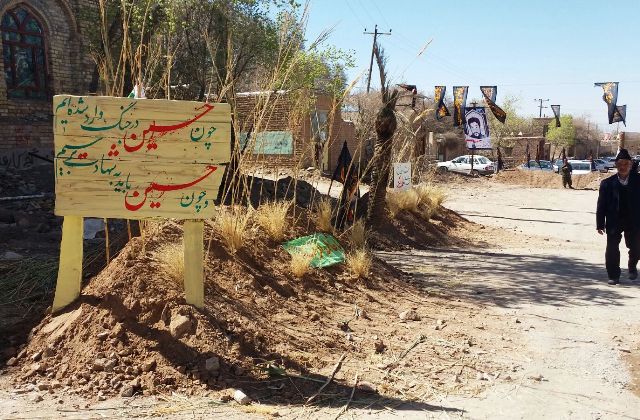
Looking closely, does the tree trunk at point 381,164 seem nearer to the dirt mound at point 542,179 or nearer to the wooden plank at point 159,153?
the wooden plank at point 159,153

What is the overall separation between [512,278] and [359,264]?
254 centimetres

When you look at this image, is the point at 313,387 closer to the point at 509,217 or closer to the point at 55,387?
the point at 55,387

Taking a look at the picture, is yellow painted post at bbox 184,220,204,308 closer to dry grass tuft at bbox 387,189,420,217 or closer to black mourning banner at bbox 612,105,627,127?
dry grass tuft at bbox 387,189,420,217

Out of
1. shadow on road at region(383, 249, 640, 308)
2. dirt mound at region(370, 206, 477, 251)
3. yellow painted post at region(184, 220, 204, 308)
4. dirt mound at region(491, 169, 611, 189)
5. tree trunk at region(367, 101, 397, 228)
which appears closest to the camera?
yellow painted post at region(184, 220, 204, 308)

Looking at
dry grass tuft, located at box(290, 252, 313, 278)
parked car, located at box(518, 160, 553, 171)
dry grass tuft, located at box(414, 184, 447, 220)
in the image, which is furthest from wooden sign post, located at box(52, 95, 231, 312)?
parked car, located at box(518, 160, 553, 171)

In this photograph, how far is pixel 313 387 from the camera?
371 cm

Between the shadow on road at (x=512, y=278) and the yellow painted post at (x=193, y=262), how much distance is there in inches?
128

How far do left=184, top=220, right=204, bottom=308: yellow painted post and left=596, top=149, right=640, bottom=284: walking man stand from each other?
5344mm

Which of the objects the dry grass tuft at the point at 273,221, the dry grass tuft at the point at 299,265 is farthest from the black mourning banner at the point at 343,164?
the dry grass tuft at the point at 299,265

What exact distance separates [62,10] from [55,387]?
45.9ft

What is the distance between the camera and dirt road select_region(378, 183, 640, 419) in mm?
3641

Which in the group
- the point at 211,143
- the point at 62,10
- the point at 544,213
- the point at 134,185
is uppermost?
the point at 62,10

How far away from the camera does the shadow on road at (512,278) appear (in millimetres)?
6395

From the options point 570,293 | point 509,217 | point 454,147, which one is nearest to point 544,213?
point 509,217
